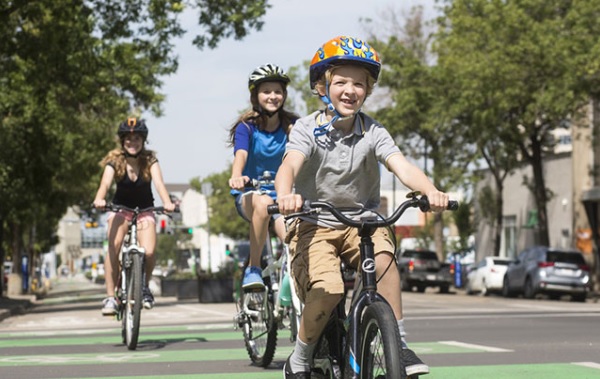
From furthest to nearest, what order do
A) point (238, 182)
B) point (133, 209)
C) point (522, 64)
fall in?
point (522, 64)
point (133, 209)
point (238, 182)

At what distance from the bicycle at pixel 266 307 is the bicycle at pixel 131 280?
1637 millimetres

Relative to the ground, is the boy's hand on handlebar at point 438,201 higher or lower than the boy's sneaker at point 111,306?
higher

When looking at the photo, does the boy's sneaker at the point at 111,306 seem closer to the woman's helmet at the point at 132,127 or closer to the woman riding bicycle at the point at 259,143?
the woman's helmet at the point at 132,127

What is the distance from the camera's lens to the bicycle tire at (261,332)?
9.07 m

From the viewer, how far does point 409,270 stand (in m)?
47.9

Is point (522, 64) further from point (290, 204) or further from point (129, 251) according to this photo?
point (290, 204)

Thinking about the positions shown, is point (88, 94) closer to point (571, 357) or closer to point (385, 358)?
point (571, 357)

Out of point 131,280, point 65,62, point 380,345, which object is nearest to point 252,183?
point 131,280

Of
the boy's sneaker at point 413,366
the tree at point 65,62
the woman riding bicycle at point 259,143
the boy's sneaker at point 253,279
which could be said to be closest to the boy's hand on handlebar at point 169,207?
the woman riding bicycle at point 259,143

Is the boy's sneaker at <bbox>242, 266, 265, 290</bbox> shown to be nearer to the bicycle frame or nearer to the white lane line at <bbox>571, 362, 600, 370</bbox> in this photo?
the white lane line at <bbox>571, 362, 600, 370</bbox>

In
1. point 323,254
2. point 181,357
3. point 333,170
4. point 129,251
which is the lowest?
point 181,357

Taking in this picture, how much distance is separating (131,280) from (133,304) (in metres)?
0.22

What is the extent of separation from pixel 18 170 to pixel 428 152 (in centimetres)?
2519

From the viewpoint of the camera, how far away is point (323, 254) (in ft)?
19.5
